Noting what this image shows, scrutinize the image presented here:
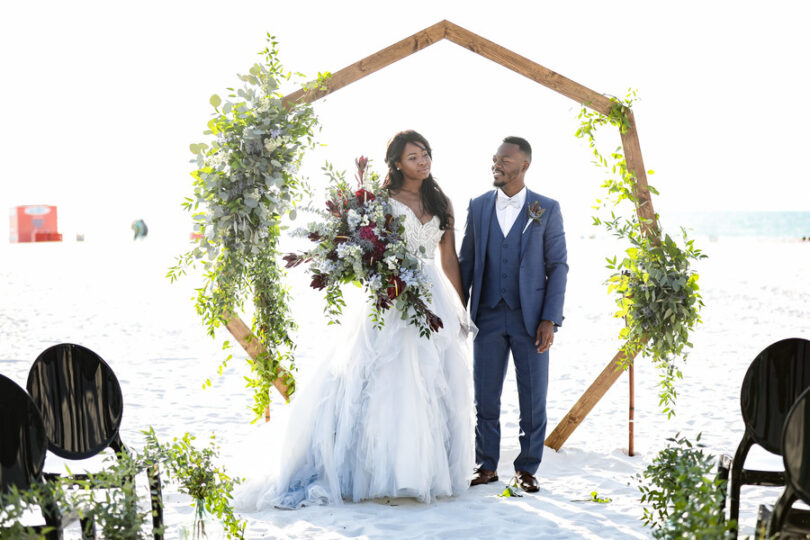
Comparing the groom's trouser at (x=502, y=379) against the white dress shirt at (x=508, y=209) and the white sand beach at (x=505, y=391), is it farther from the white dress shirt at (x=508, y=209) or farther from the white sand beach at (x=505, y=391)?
the white dress shirt at (x=508, y=209)

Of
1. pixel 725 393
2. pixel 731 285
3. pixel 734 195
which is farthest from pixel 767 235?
pixel 725 393

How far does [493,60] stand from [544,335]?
1791mm

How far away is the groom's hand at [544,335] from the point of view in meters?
4.63

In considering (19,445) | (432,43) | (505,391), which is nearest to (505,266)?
(432,43)

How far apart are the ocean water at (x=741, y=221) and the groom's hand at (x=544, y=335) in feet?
186

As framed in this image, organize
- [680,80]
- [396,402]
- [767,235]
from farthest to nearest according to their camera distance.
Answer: [767,235] < [680,80] < [396,402]

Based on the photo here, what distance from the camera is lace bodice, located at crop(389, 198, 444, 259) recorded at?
4.51 m

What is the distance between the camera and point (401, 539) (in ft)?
12.2

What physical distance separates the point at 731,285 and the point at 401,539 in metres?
15.2

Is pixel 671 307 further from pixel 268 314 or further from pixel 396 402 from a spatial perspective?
pixel 268 314

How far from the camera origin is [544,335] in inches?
183

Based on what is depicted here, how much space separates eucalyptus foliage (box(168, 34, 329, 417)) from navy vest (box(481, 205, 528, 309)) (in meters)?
1.25

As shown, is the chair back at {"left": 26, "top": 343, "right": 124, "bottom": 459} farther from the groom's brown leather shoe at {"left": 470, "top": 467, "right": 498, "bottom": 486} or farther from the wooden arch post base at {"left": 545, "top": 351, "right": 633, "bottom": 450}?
the wooden arch post base at {"left": 545, "top": 351, "right": 633, "bottom": 450}

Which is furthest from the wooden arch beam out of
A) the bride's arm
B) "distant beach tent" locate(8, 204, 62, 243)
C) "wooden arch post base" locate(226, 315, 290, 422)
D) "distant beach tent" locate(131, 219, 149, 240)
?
"distant beach tent" locate(8, 204, 62, 243)
